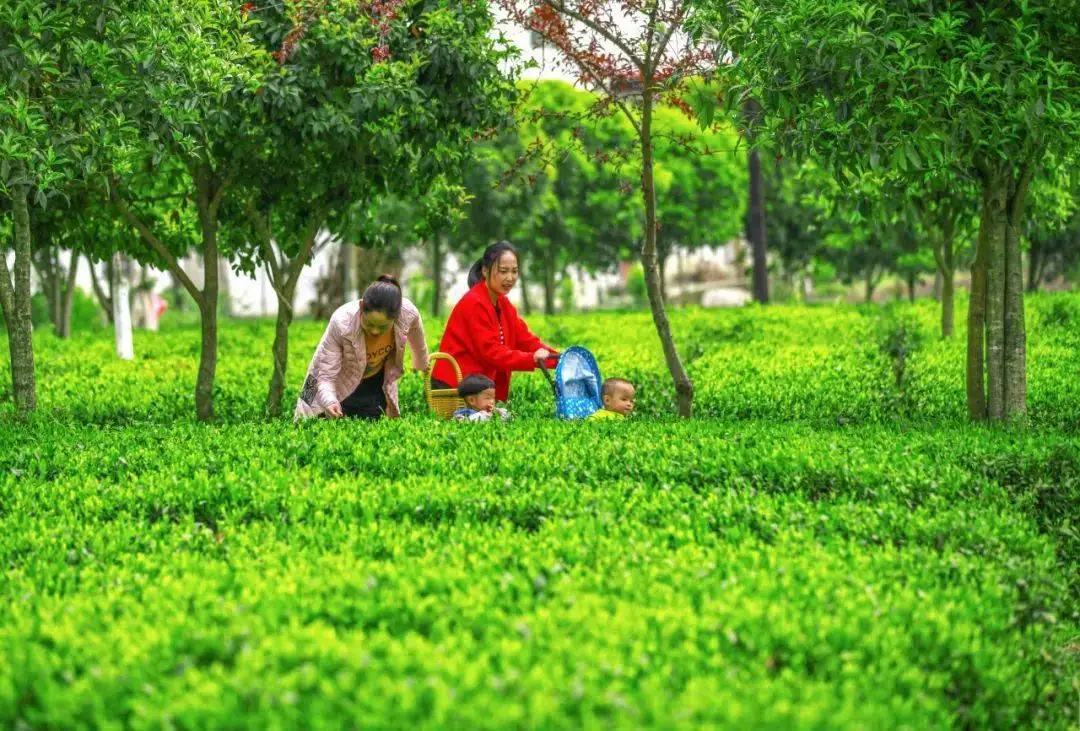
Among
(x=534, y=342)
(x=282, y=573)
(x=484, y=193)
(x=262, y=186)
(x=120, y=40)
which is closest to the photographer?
(x=282, y=573)

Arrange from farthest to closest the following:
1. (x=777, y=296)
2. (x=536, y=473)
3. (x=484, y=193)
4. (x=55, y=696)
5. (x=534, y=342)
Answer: (x=777, y=296), (x=484, y=193), (x=534, y=342), (x=536, y=473), (x=55, y=696)

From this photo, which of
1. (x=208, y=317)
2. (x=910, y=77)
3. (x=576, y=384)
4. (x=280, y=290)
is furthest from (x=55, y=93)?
(x=910, y=77)

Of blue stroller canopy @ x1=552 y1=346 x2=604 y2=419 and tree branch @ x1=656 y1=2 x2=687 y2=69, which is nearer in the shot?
blue stroller canopy @ x1=552 y1=346 x2=604 y2=419

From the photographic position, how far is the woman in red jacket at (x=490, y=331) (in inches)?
356

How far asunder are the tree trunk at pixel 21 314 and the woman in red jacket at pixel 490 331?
124 inches

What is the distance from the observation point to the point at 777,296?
161 feet

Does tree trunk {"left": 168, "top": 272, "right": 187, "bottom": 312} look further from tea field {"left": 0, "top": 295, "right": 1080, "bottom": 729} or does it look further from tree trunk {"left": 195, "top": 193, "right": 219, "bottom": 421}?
tea field {"left": 0, "top": 295, "right": 1080, "bottom": 729}

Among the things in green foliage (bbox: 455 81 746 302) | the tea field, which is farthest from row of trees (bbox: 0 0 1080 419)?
green foliage (bbox: 455 81 746 302)

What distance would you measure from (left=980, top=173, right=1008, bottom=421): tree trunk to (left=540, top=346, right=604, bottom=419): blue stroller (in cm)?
288

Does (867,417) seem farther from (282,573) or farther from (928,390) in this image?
(282,573)

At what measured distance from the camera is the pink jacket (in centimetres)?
880

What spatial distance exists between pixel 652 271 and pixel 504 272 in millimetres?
1430

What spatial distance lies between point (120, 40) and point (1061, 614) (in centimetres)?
692

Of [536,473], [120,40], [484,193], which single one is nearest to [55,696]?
[536,473]
